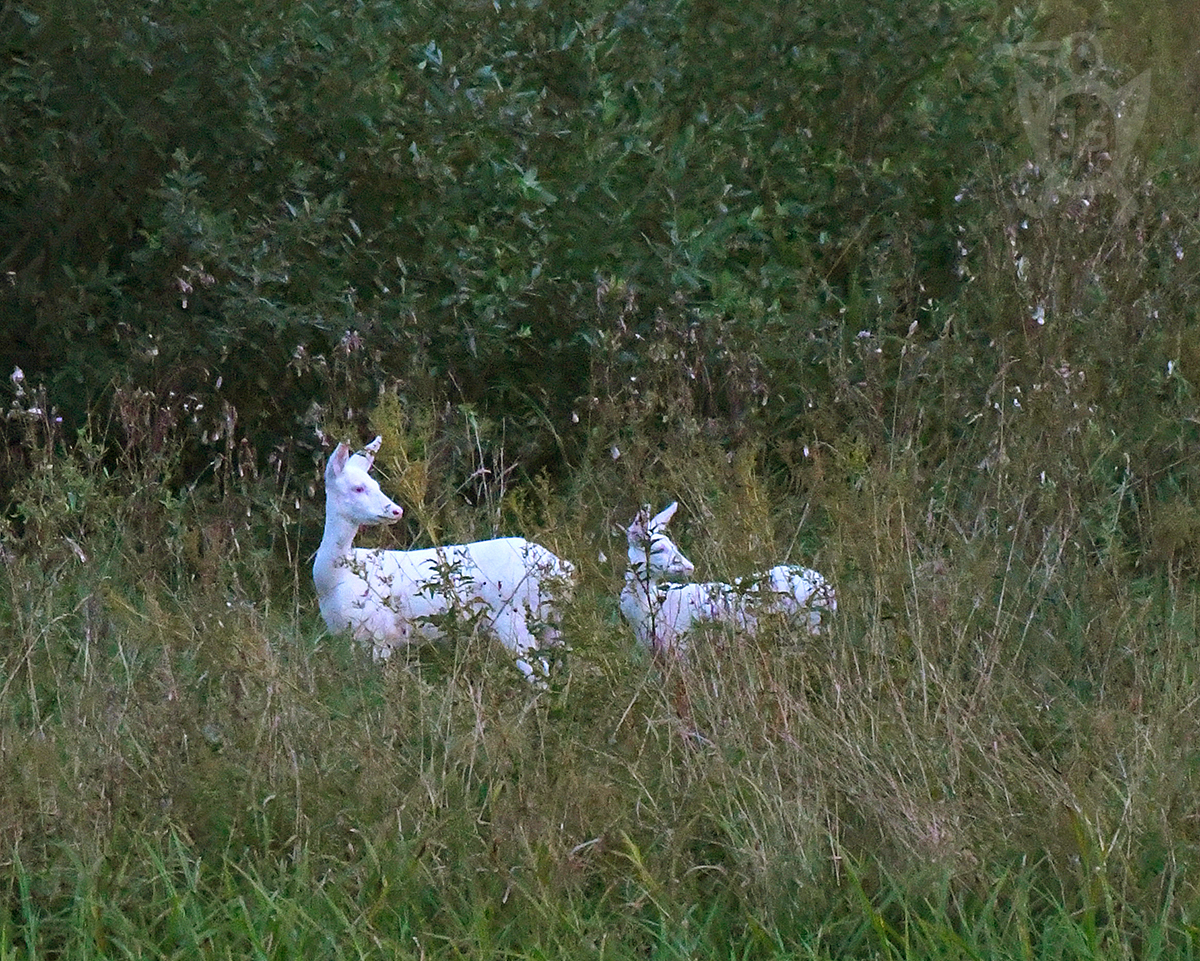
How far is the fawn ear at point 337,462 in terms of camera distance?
4.98 metres

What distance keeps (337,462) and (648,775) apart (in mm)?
1733

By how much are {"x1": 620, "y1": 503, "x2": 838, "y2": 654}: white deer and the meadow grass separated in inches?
2.8

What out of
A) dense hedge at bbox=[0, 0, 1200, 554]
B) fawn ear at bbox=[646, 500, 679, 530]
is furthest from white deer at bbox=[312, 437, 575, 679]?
dense hedge at bbox=[0, 0, 1200, 554]

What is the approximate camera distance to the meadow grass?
10.7 feet

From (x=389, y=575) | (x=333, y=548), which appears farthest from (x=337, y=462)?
(x=389, y=575)

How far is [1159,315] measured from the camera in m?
6.26

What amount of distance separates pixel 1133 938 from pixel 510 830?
47.0 inches

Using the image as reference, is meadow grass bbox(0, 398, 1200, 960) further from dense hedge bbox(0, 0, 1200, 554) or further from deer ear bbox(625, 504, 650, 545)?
dense hedge bbox(0, 0, 1200, 554)

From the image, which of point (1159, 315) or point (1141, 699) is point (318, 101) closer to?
point (1159, 315)

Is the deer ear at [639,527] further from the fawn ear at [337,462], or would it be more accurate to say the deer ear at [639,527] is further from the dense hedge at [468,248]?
the dense hedge at [468,248]

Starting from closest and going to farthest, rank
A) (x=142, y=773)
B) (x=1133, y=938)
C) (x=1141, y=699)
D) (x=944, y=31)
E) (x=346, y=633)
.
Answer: (x=1133, y=938), (x=142, y=773), (x=1141, y=699), (x=346, y=633), (x=944, y=31)

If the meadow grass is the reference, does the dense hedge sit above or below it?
above

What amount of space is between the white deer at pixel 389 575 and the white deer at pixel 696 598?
26cm

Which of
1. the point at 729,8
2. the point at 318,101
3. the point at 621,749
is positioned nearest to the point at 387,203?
the point at 318,101
